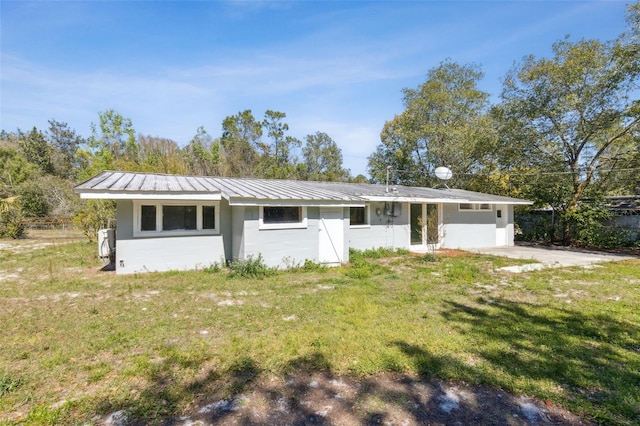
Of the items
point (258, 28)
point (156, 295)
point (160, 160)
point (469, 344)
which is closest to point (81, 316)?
point (156, 295)

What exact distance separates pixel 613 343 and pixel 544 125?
612 inches

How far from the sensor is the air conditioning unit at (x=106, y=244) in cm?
937

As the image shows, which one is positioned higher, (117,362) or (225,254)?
(225,254)

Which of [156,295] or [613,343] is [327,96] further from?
[613,343]

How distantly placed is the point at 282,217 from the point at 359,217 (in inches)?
161

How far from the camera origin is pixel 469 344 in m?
4.23

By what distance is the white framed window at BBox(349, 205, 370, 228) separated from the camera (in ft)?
39.6

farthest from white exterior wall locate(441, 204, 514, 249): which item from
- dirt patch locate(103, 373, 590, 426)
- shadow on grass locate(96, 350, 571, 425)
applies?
dirt patch locate(103, 373, 590, 426)

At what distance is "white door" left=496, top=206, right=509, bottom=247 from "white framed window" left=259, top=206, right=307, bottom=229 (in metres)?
11.3

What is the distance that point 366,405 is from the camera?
2.87m

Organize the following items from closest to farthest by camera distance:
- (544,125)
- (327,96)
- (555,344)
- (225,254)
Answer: (555,344) → (225,254) → (544,125) → (327,96)

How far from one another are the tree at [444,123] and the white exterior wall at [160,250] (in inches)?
793

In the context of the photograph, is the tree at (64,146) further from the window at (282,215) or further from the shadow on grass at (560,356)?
the shadow on grass at (560,356)

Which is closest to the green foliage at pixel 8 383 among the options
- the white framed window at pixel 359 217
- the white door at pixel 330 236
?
the white door at pixel 330 236
